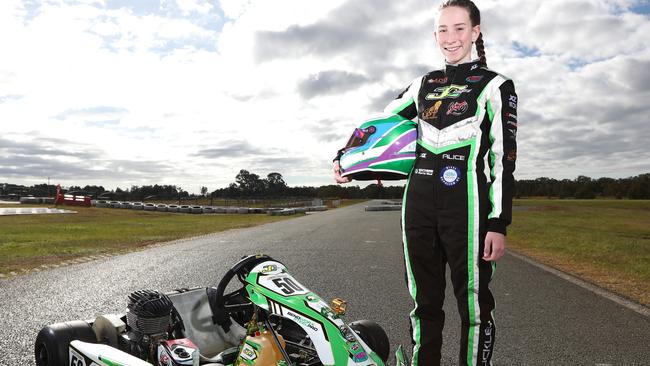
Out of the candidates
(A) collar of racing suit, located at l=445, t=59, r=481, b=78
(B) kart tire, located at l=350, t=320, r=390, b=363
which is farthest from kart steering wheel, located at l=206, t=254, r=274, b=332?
(A) collar of racing suit, located at l=445, t=59, r=481, b=78

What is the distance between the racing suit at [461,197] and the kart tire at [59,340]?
2.88 m

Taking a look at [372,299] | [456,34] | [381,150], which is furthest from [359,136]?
[372,299]

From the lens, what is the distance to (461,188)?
3209 mm

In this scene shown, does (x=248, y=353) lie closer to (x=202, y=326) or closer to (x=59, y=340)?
(x=202, y=326)

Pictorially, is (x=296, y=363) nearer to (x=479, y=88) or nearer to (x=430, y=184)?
(x=430, y=184)

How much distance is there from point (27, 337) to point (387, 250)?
8.98m

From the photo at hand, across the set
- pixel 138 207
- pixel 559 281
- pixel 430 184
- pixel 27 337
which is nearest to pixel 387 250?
pixel 559 281

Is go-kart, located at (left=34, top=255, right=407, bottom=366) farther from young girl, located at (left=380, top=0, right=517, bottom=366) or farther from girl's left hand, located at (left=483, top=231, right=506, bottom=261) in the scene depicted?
girl's left hand, located at (left=483, top=231, right=506, bottom=261)

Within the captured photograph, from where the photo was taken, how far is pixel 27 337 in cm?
532

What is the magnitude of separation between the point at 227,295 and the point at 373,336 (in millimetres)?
1292

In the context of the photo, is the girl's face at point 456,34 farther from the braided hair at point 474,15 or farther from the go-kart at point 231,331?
the go-kart at point 231,331

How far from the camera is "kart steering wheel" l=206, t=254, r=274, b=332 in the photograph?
3750 millimetres

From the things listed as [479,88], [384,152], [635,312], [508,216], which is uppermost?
[479,88]

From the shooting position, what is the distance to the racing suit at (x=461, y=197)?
3.21m
